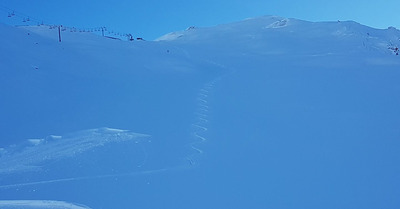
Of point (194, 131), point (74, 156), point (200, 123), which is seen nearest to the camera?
point (74, 156)

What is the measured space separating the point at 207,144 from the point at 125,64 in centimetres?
832

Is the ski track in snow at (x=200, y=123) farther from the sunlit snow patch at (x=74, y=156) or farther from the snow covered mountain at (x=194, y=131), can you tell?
the sunlit snow patch at (x=74, y=156)

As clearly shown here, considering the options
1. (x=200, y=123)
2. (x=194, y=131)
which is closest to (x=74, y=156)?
(x=194, y=131)

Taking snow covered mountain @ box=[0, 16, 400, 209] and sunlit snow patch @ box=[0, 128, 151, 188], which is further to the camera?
sunlit snow patch @ box=[0, 128, 151, 188]

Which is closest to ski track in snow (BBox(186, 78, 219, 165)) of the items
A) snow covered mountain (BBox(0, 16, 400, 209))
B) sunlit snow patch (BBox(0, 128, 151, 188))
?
snow covered mountain (BBox(0, 16, 400, 209))

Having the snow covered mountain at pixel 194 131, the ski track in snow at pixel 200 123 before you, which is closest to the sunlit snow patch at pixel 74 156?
the snow covered mountain at pixel 194 131

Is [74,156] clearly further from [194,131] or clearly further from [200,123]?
[200,123]

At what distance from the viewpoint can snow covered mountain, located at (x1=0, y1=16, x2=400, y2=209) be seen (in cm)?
425

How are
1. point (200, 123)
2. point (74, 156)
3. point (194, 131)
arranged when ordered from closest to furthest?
1. point (74, 156)
2. point (194, 131)
3. point (200, 123)

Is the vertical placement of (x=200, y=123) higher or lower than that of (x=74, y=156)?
higher

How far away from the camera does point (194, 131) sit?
6.71 m

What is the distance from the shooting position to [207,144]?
595 centimetres

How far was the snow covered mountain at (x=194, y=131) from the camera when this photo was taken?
425 centimetres

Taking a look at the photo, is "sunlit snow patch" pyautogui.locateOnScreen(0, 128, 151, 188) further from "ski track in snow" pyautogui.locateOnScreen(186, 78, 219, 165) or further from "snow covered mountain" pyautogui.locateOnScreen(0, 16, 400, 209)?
"ski track in snow" pyautogui.locateOnScreen(186, 78, 219, 165)
